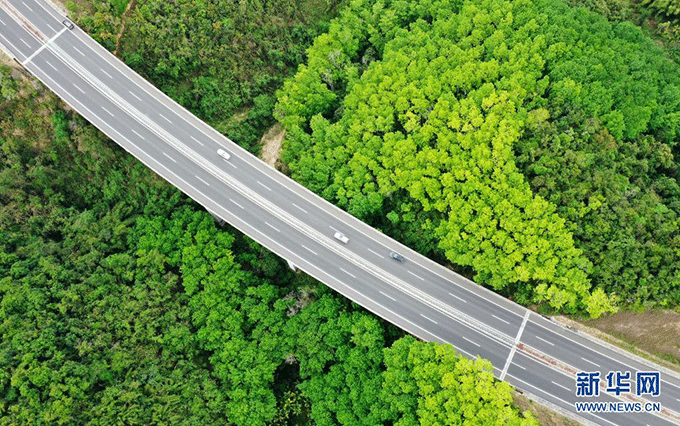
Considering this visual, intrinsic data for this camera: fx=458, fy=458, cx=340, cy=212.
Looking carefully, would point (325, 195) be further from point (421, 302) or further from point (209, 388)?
point (209, 388)

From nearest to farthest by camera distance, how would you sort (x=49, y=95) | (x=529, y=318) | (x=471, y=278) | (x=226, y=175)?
(x=529, y=318) → (x=471, y=278) → (x=226, y=175) → (x=49, y=95)

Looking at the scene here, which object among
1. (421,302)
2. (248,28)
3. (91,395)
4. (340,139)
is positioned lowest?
(91,395)

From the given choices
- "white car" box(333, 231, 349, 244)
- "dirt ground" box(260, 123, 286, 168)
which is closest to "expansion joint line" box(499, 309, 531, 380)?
"white car" box(333, 231, 349, 244)

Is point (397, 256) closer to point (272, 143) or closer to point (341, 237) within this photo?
point (341, 237)

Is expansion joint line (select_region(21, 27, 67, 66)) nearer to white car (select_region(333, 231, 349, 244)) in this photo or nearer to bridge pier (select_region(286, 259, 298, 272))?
bridge pier (select_region(286, 259, 298, 272))

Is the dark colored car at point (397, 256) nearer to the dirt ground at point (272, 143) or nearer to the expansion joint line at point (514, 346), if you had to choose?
the expansion joint line at point (514, 346)

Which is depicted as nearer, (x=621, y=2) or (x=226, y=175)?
(x=226, y=175)

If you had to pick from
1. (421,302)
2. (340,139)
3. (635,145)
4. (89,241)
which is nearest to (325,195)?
(340,139)

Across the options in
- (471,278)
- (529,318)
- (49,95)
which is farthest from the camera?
(49,95)
